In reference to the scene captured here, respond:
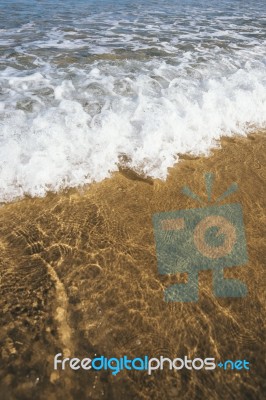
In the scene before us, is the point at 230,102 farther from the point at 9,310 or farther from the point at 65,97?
the point at 9,310

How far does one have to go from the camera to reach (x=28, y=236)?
2.69 m

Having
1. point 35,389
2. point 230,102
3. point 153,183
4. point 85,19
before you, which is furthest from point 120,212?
point 85,19

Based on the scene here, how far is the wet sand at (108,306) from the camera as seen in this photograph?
6.20 ft

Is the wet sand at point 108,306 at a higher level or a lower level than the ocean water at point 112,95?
lower

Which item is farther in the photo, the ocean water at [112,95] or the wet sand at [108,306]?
the ocean water at [112,95]

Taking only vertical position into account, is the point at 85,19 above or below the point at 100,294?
above

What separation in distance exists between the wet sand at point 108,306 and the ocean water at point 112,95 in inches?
22.0

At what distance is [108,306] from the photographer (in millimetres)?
2264

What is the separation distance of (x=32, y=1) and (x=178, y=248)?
1381cm

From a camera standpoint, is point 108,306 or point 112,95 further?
point 112,95

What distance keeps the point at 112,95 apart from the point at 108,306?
3.87m

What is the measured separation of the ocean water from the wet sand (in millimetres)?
559

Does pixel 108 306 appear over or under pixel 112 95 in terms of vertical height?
under

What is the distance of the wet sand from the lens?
1.89m
